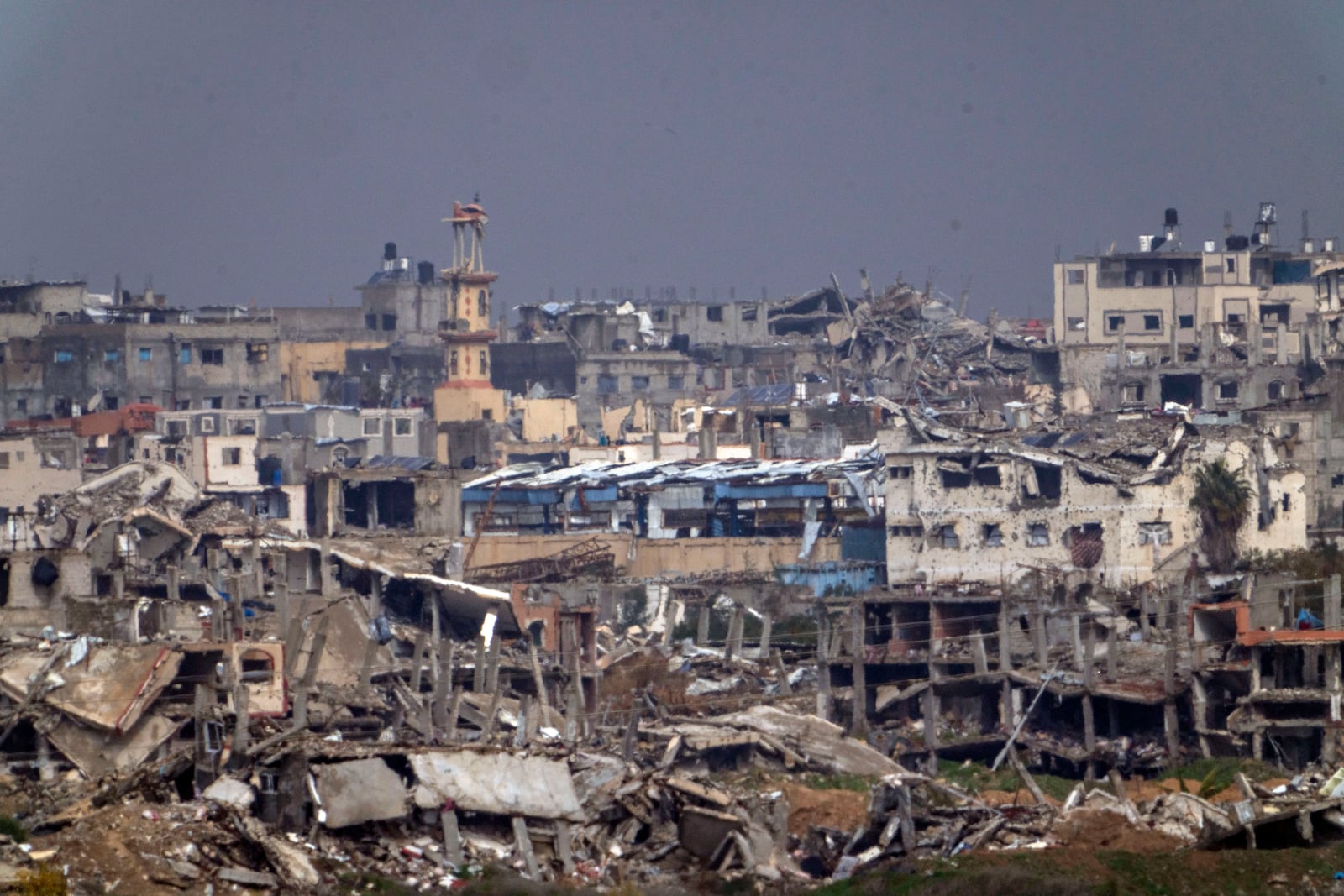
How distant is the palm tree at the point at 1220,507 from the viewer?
171ft

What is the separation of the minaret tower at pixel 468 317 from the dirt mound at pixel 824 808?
150 ft

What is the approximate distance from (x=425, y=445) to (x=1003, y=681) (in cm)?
3406

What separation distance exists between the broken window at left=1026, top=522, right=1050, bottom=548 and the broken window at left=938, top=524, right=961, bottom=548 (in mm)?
1642

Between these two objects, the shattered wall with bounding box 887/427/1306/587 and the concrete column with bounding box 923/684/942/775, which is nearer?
the concrete column with bounding box 923/684/942/775

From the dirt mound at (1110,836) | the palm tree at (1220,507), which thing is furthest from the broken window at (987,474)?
the dirt mound at (1110,836)

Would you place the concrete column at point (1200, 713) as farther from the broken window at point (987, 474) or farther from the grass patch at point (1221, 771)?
the broken window at point (987, 474)

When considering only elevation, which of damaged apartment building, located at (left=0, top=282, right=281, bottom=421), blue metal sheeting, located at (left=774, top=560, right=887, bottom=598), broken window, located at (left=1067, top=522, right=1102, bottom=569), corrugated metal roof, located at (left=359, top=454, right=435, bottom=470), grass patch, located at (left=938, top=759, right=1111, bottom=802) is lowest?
grass patch, located at (left=938, top=759, right=1111, bottom=802)

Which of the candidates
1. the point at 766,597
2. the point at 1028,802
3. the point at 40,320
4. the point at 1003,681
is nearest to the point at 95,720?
the point at 1028,802

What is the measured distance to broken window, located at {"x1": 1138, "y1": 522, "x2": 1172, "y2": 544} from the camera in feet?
173

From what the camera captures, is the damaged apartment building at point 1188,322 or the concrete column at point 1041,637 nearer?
the concrete column at point 1041,637

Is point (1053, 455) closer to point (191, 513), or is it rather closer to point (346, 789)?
point (191, 513)

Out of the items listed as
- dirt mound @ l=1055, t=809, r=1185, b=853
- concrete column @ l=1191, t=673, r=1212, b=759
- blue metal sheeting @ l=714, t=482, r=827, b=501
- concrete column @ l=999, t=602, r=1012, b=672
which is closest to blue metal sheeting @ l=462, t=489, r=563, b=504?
blue metal sheeting @ l=714, t=482, r=827, b=501

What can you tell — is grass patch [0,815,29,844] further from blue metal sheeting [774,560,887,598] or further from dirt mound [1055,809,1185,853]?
blue metal sheeting [774,560,887,598]

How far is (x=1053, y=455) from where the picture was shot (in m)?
53.3
